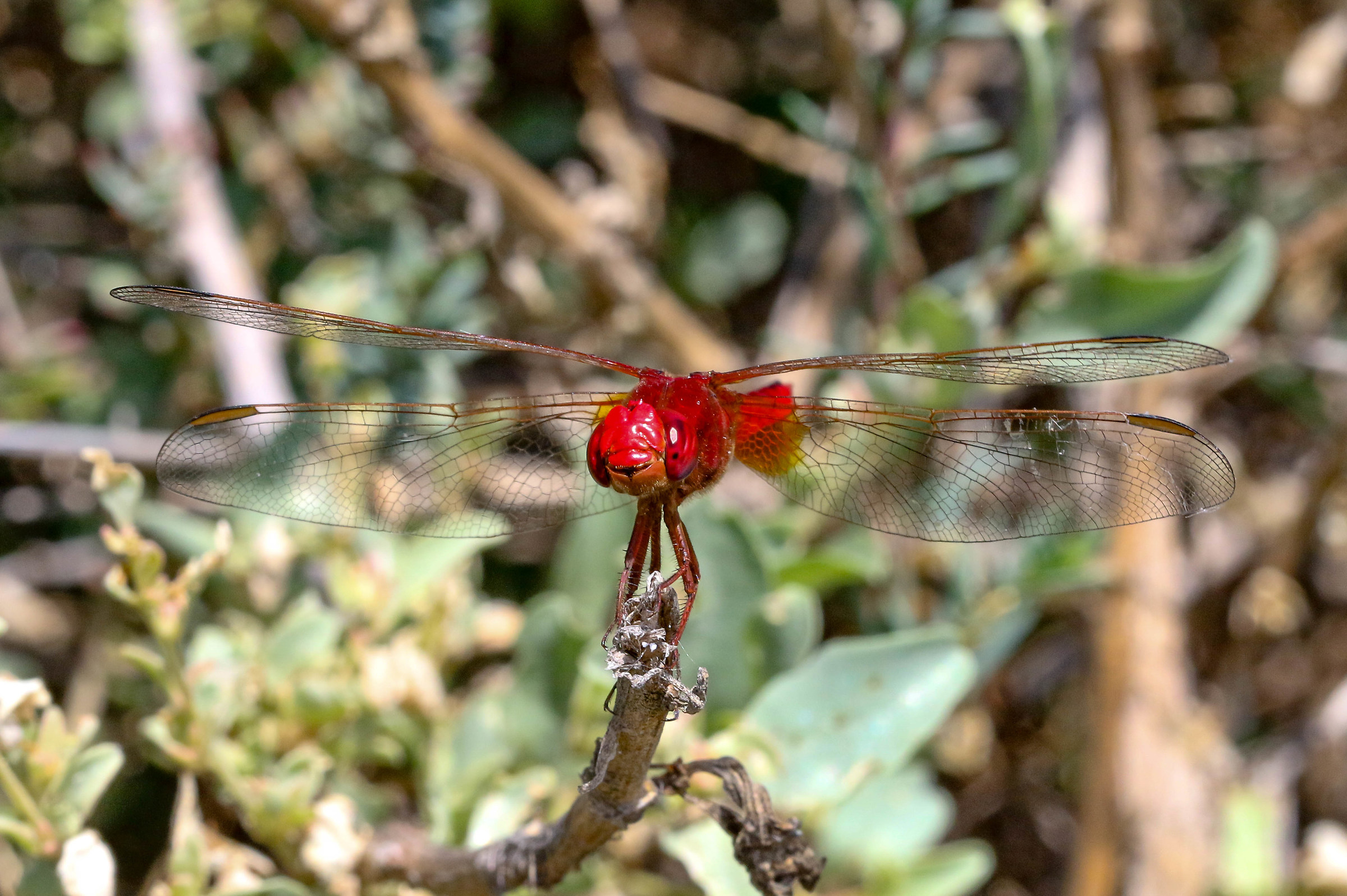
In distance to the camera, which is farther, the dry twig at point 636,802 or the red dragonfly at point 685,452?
the red dragonfly at point 685,452

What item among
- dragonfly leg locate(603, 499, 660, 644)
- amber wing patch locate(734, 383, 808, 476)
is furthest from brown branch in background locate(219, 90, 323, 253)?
dragonfly leg locate(603, 499, 660, 644)

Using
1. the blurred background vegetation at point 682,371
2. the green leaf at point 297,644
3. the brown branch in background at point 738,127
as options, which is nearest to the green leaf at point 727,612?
the blurred background vegetation at point 682,371

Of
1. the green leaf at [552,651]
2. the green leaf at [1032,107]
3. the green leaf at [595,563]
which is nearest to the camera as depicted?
the green leaf at [552,651]

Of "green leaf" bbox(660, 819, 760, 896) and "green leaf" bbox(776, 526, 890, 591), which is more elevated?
"green leaf" bbox(776, 526, 890, 591)

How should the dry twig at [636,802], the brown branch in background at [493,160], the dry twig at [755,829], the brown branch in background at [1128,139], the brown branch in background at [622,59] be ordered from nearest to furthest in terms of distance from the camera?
1. the dry twig at [636,802]
2. the dry twig at [755,829]
3. the brown branch in background at [493,160]
4. the brown branch in background at [1128,139]
5. the brown branch in background at [622,59]

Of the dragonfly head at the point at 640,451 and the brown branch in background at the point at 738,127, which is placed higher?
the brown branch in background at the point at 738,127

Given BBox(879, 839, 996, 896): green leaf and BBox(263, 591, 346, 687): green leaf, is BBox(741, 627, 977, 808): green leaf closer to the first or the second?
BBox(879, 839, 996, 896): green leaf

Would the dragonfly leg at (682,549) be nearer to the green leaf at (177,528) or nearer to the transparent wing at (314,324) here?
the transparent wing at (314,324)

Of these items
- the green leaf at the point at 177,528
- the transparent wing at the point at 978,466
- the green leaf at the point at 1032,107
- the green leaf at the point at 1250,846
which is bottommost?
the green leaf at the point at 177,528
